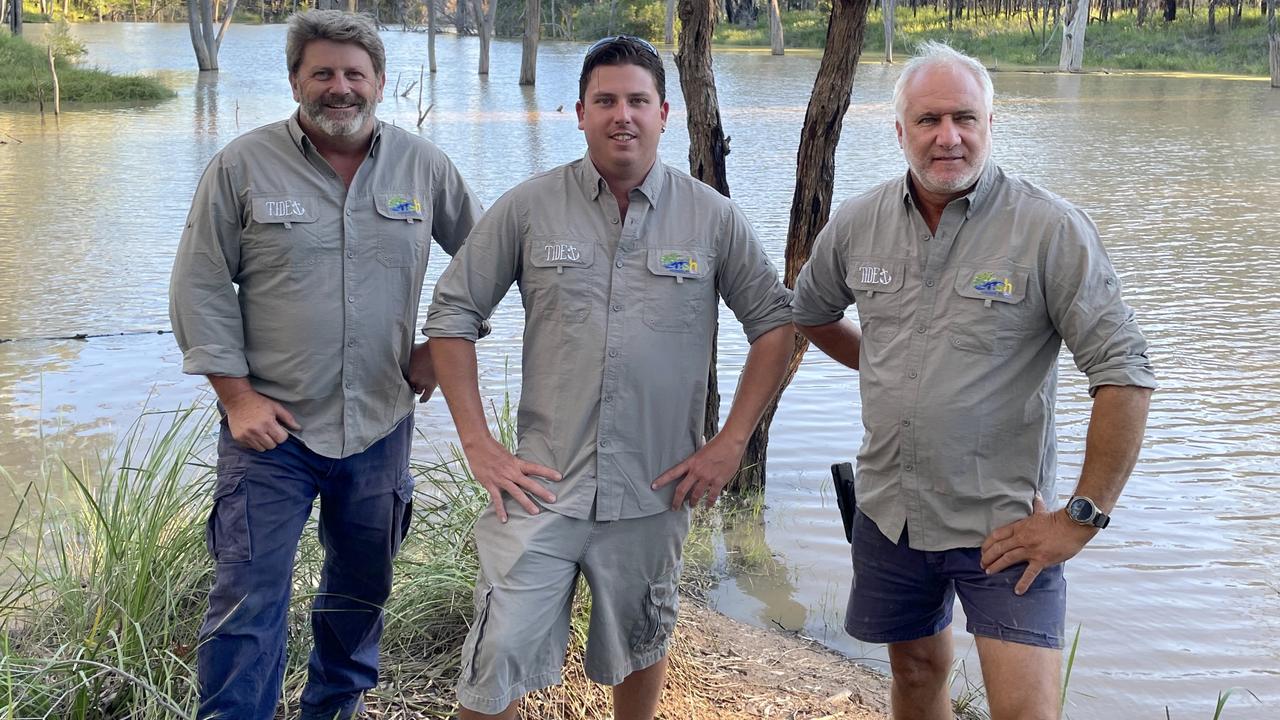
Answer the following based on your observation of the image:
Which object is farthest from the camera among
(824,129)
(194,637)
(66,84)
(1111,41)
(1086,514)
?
(1111,41)

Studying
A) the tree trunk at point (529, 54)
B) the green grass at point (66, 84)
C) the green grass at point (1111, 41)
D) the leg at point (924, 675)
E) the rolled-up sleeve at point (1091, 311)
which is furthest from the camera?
the green grass at point (1111, 41)

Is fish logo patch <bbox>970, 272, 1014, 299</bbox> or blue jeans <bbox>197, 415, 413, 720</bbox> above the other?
fish logo patch <bbox>970, 272, 1014, 299</bbox>

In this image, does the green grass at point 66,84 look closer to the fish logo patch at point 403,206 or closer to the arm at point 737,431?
the fish logo patch at point 403,206

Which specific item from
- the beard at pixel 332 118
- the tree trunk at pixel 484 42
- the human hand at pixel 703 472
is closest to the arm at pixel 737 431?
the human hand at pixel 703 472

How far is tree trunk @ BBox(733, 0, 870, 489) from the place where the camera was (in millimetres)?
5055

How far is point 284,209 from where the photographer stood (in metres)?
3.20

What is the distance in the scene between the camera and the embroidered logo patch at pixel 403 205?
3338mm

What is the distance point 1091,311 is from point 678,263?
0.99 m

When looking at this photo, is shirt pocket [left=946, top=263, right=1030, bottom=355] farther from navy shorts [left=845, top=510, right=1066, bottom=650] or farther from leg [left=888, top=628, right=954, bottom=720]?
leg [left=888, top=628, right=954, bottom=720]

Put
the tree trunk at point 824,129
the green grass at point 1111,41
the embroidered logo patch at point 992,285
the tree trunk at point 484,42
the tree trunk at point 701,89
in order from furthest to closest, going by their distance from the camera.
Result: the green grass at point 1111,41 → the tree trunk at point 484,42 → the tree trunk at point 701,89 → the tree trunk at point 824,129 → the embroidered logo patch at point 992,285

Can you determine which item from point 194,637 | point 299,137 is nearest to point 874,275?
point 299,137

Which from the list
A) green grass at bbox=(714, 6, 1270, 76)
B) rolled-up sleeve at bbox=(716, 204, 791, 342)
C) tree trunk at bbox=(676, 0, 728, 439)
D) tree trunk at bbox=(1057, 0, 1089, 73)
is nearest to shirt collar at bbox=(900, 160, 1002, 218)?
rolled-up sleeve at bbox=(716, 204, 791, 342)

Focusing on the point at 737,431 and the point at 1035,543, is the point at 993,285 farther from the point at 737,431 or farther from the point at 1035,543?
the point at 737,431

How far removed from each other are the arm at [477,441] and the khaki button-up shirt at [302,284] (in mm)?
296
